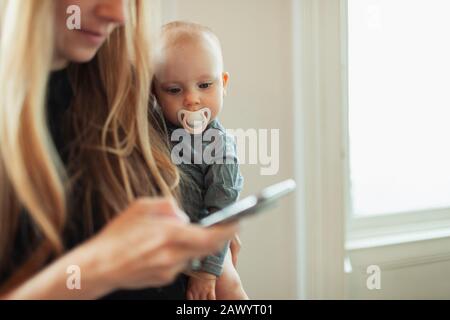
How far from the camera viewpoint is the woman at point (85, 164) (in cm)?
60

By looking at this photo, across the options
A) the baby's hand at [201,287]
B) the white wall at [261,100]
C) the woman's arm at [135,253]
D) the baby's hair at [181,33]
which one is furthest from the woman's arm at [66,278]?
the white wall at [261,100]

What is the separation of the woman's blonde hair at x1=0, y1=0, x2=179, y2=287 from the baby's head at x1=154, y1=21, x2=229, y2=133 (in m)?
0.07

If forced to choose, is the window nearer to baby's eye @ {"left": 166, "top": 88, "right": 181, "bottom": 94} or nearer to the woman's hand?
baby's eye @ {"left": 166, "top": 88, "right": 181, "bottom": 94}

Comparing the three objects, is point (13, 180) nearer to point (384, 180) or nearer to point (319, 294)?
point (319, 294)

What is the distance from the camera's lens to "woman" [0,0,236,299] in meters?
0.60

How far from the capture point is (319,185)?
164 centimetres

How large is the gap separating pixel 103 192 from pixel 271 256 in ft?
3.06

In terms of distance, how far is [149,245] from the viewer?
23.5 inches

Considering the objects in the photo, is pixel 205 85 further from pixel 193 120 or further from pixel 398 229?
pixel 398 229

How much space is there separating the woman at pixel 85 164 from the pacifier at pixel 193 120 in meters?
0.07

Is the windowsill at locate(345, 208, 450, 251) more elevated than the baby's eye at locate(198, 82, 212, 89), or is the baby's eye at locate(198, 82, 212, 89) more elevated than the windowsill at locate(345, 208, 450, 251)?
the baby's eye at locate(198, 82, 212, 89)

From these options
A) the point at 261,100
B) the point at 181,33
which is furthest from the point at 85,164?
the point at 261,100

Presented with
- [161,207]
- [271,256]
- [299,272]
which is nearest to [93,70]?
[161,207]

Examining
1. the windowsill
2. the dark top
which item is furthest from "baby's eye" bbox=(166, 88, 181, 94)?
the windowsill
